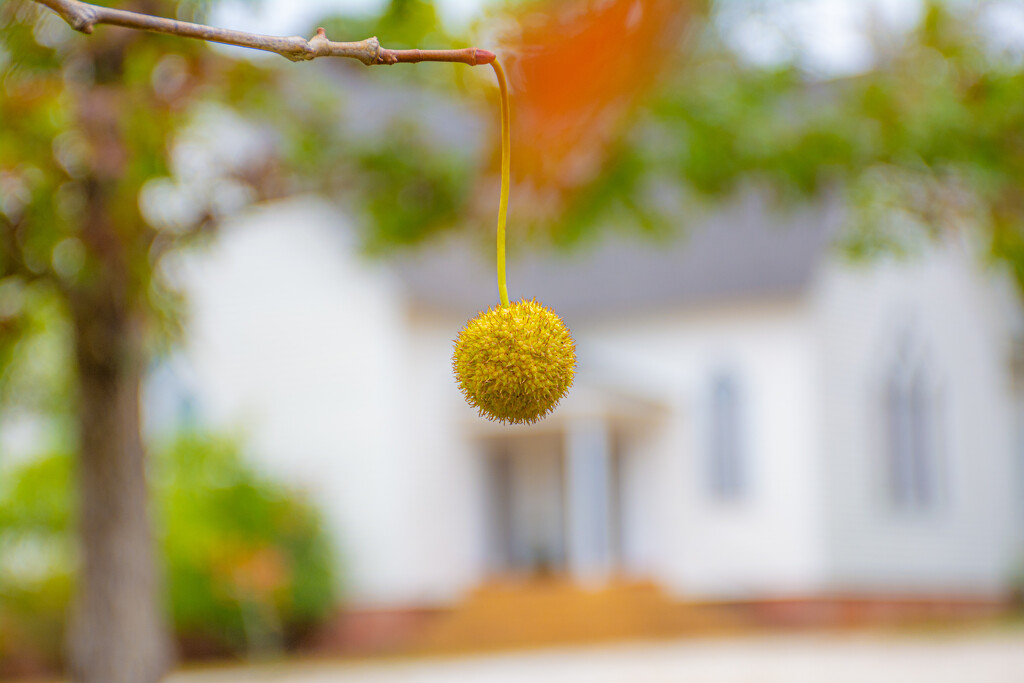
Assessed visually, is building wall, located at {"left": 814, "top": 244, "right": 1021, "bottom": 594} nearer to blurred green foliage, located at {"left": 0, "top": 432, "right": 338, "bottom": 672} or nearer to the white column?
the white column

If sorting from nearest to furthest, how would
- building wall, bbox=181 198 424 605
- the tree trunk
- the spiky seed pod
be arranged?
the spiky seed pod < the tree trunk < building wall, bbox=181 198 424 605

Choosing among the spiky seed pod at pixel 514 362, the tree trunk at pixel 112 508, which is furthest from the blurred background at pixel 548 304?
the spiky seed pod at pixel 514 362

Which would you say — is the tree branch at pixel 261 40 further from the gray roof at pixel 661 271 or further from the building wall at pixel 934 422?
the building wall at pixel 934 422

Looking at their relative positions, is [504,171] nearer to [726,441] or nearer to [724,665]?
[724,665]

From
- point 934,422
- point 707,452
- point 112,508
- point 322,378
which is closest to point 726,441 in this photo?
point 707,452

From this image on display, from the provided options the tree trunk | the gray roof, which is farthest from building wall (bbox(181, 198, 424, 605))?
the tree trunk
